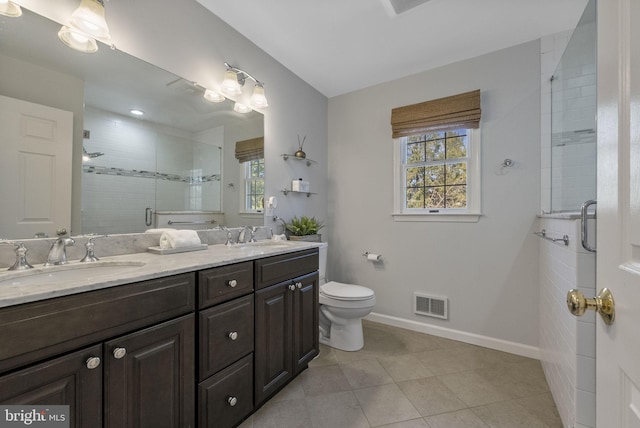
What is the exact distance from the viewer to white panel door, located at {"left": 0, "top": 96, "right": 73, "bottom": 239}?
3.60 feet

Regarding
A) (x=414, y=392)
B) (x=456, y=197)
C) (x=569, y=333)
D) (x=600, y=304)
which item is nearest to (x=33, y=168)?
(x=600, y=304)

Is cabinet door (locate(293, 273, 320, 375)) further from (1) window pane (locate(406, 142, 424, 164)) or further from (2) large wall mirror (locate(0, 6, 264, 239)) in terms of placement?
(1) window pane (locate(406, 142, 424, 164))

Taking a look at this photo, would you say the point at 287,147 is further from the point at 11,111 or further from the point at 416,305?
the point at 416,305

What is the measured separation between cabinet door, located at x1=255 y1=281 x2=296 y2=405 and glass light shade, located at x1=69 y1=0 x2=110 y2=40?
1513 millimetres

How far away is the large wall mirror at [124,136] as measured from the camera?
3.79 feet

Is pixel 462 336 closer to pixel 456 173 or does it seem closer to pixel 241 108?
pixel 456 173

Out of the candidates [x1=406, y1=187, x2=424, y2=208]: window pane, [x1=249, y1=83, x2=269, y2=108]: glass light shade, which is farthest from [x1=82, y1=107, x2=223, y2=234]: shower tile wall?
[x1=406, y1=187, x2=424, y2=208]: window pane

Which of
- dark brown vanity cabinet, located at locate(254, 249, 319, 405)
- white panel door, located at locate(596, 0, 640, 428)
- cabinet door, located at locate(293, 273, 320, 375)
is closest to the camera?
white panel door, located at locate(596, 0, 640, 428)

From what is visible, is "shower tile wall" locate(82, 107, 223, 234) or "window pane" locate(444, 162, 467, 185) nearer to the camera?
"shower tile wall" locate(82, 107, 223, 234)

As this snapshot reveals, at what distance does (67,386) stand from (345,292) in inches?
66.9

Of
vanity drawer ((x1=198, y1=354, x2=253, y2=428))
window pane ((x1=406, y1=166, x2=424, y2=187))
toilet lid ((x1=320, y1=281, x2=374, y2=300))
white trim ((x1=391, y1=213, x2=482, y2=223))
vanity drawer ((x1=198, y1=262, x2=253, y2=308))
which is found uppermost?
window pane ((x1=406, y1=166, x2=424, y2=187))

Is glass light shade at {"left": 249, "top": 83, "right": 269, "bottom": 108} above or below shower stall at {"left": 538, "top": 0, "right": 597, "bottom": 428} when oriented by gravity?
above

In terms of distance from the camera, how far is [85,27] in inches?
49.1

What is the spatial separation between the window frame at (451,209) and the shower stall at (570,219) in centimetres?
45
